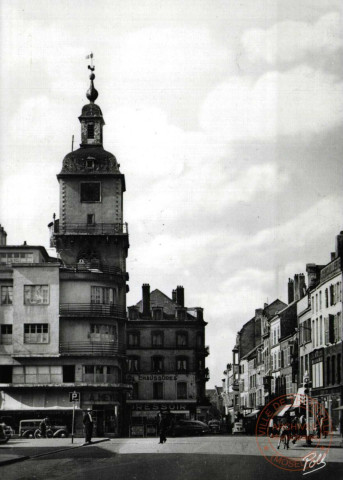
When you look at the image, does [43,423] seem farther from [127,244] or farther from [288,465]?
[288,465]

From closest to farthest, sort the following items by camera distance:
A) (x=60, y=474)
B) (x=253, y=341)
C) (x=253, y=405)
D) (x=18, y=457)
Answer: (x=60, y=474) → (x=18, y=457) → (x=253, y=405) → (x=253, y=341)

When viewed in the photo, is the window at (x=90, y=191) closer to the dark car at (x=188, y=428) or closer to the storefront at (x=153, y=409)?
the dark car at (x=188, y=428)

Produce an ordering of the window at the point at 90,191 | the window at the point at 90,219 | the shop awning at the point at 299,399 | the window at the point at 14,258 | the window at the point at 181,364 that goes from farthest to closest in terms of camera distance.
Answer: the window at the point at 181,364
the window at the point at 90,191
the window at the point at 90,219
the window at the point at 14,258
the shop awning at the point at 299,399

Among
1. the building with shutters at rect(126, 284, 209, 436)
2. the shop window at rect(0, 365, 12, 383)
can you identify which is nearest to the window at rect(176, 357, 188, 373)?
the building with shutters at rect(126, 284, 209, 436)

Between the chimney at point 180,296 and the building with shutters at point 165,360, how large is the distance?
111cm

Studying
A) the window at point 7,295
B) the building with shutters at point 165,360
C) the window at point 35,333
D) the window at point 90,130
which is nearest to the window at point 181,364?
the building with shutters at point 165,360

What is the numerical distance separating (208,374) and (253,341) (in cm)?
2709

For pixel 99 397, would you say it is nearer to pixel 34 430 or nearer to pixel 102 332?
pixel 102 332

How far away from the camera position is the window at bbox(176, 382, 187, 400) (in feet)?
324

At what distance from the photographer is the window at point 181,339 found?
102 meters

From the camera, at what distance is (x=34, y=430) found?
64812 mm

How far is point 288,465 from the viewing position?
27.2 meters

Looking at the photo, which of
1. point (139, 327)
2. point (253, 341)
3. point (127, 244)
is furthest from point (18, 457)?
→ point (253, 341)

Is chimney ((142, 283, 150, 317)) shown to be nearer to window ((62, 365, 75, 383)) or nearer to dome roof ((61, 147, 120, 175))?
dome roof ((61, 147, 120, 175))
